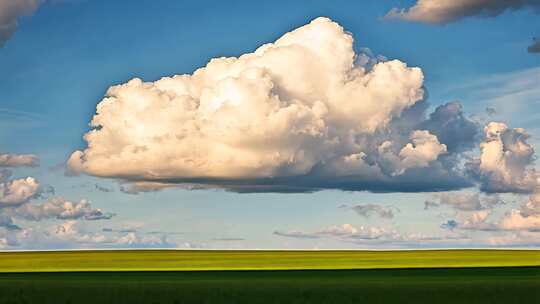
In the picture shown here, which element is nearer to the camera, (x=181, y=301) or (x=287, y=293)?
(x=181, y=301)

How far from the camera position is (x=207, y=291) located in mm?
49125

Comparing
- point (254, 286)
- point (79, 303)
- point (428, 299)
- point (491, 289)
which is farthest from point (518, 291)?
point (79, 303)

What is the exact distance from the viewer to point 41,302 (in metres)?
41.6

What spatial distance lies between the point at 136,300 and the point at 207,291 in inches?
291

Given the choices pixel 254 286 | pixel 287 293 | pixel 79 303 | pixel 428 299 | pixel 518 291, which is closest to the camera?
pixel 79 303

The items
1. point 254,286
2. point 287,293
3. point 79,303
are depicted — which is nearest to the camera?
point 79,303

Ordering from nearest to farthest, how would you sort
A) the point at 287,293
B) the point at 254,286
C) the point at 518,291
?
the point at 287,293, the point at 518,291, the point at 254,286

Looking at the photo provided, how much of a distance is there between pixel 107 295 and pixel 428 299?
58.9 feet

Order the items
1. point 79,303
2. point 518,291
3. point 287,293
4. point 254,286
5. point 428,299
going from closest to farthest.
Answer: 1. point 79,303
2. point 428,299
3. point 287,293
4. point 518,291
5. point 254,286

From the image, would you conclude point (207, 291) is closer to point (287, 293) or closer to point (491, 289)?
point (287, 293)

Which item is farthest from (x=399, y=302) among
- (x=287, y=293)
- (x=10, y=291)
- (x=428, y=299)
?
(x=10, y=291)

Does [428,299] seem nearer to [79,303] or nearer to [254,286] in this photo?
[254,286]

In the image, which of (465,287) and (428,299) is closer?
(428,299)

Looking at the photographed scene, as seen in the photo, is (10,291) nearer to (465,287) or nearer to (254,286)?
(254,286)
